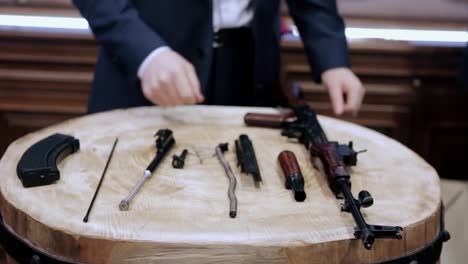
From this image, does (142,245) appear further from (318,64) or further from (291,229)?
(318,64)

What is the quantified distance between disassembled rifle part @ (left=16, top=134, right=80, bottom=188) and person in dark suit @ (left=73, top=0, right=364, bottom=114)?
22cm

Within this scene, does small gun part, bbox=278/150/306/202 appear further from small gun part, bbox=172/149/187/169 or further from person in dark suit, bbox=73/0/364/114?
person in dark suit, bbox=73/0/364/114

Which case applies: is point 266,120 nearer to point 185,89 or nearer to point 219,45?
point 185,89

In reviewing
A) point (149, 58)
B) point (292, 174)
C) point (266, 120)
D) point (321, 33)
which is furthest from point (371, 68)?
point (292, 174)

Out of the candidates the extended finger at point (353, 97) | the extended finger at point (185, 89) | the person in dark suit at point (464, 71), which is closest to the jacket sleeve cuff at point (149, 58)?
the extended finger at point (185, 89)

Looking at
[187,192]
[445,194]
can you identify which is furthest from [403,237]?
[445,194]

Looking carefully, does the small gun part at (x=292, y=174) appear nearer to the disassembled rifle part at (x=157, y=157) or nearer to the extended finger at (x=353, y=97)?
the disassembled rifle part at (x=157, y=157)

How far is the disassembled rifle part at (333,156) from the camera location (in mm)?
→ 850

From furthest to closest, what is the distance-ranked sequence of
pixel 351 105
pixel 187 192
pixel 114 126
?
pixel 351 105, pixel 114 126, pixel 187 192

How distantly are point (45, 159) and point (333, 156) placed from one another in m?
0.49

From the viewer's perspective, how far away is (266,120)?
4.39 feet

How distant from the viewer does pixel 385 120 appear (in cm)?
240

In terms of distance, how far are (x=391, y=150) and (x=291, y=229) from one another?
420 mm

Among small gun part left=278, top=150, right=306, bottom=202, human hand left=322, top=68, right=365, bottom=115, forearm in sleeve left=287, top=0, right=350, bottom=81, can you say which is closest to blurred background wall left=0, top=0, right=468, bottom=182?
forearm in sleeve left=287, top=0, right=350, bottom=81
